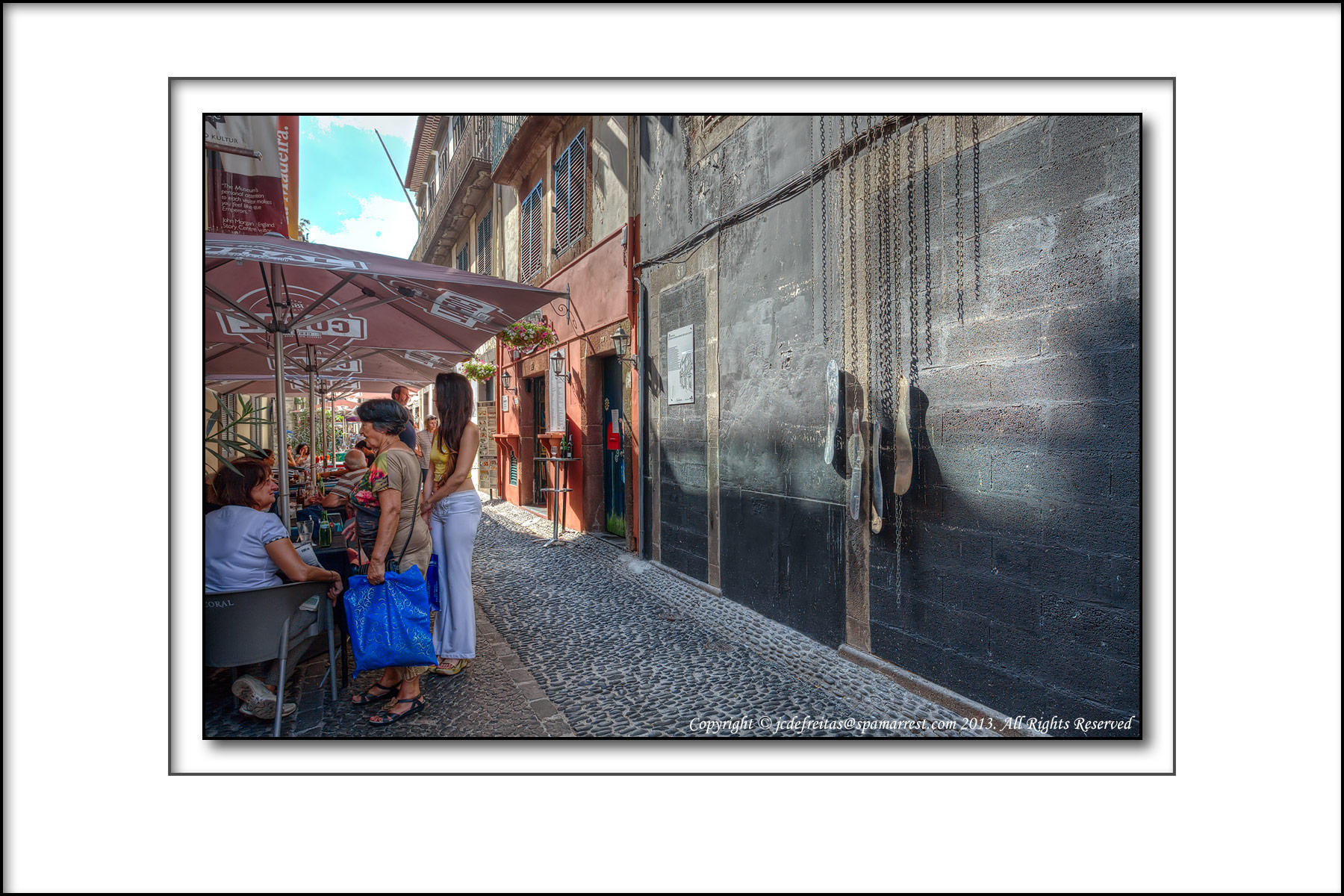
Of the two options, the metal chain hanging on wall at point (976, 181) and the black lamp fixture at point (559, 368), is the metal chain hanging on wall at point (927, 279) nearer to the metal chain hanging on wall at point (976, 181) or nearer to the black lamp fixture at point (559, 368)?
the metal chain hanging on wall at point (976, 181)

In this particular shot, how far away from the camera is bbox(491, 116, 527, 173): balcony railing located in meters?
10.5

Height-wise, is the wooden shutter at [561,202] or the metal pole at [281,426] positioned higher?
the wooden shutter at [561,202]

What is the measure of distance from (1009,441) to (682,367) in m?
3.81

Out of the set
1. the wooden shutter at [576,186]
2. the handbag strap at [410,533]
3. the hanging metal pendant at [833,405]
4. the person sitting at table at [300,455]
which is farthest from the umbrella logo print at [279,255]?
the person sitting at table at [300,455]

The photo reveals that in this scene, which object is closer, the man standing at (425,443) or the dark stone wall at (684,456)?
the man standing at (425,443)

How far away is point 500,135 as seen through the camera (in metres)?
11.4

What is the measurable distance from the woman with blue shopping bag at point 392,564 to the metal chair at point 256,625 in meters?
0.24

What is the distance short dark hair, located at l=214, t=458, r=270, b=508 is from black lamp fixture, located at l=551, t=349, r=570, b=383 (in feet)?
22.3

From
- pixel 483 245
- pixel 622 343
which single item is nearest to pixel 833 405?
pixel 622 343

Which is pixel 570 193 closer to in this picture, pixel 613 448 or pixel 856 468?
pixel 613 448

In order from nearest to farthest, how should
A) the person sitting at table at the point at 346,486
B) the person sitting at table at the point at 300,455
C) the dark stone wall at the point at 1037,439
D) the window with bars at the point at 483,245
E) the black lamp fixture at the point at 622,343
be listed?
the dark stone wall at the point at 1037,439, the person sitting at table at the point at 346,486, the black lamp fixture at the point at 622,343, the person sitting at table at the point at 300,455, the window with bars at the point at 483,245

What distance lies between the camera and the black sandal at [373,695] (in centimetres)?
340
